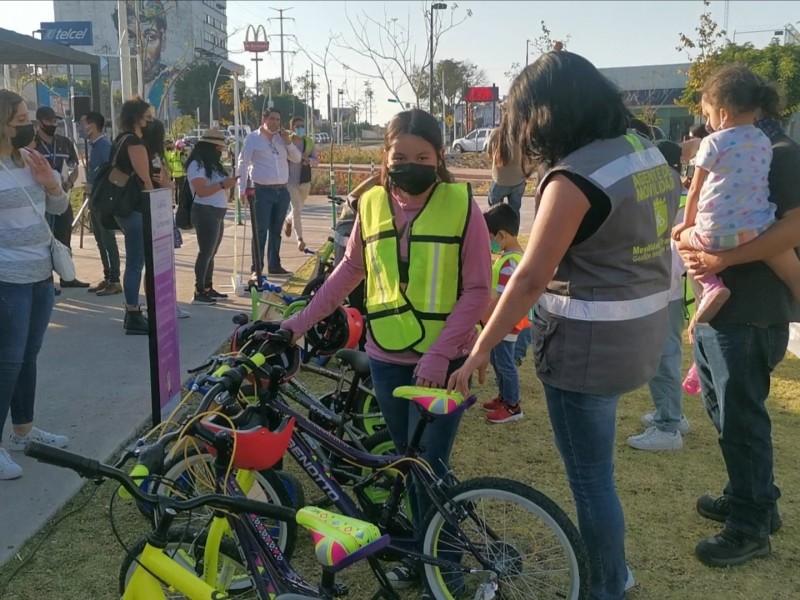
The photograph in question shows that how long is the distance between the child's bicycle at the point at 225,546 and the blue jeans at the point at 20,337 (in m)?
1.75

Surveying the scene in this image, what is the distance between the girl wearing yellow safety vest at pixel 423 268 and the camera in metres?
2.75

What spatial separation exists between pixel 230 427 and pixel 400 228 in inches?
37.2

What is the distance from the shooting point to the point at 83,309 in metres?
7.40

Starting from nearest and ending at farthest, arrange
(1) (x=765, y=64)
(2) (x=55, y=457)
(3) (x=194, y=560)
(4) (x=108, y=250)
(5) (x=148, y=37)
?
Result: (2) (x=55, y=457)
(3) (x=194, y=560)
(4) (x=108, y=250)
(1) (x=765, y=64)
(5) (x=148, y=37)

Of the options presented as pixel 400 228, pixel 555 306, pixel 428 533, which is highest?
pixel 400 228

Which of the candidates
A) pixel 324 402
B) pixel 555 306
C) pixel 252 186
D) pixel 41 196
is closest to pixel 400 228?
pixel 555 306

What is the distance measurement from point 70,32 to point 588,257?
72.8 feet

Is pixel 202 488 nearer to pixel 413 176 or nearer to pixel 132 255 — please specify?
pixel 413 176

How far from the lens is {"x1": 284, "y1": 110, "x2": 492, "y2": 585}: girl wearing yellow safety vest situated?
2.75 m

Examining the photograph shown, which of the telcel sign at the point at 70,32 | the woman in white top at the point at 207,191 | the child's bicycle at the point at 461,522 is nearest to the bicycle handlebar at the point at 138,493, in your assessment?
the child's bicycle at the point at 461,522

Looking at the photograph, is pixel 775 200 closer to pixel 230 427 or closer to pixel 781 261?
pixel 781 261

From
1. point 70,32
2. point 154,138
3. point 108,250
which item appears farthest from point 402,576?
point 70,32

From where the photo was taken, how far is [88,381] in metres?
5.36

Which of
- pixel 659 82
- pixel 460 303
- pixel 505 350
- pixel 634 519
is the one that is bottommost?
pixel 634 519
